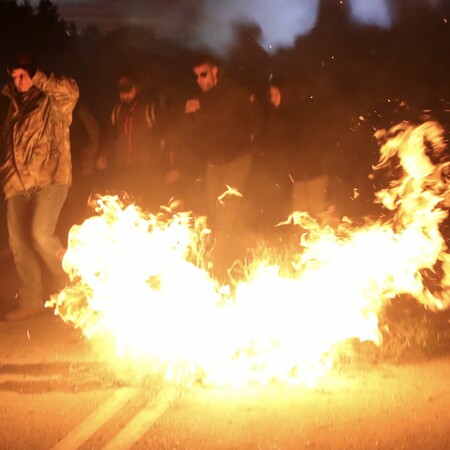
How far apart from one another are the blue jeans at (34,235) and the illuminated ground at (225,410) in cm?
157

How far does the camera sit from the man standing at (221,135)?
8.55m

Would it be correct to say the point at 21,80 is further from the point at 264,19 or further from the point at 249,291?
the point at 264,19

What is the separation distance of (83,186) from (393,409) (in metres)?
6.30

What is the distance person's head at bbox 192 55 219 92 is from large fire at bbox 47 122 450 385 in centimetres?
204

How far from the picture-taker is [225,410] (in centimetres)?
507

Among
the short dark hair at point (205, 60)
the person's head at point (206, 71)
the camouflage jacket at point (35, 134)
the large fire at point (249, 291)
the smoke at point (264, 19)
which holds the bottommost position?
the large fire at point (249, 291)

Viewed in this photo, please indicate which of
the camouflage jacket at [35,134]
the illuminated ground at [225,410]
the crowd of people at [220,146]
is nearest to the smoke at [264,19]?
the crowd of people at [220,146]

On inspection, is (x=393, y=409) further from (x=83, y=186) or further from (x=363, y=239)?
(x=83, y=186)

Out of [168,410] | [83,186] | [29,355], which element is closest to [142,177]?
[83,186]

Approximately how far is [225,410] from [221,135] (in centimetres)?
423

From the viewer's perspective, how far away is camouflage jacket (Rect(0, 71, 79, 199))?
24.0 feet

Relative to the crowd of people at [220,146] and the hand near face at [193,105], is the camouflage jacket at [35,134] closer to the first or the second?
the crowd of people at [220,146]

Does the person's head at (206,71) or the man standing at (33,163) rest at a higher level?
the person's head at (206,71)

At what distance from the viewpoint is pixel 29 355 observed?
6312 millimetres
